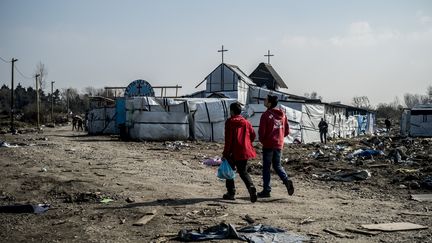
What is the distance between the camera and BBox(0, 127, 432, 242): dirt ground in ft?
16.2

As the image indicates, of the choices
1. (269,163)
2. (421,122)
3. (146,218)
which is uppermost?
(421,122)

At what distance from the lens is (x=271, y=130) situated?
693 centimetres

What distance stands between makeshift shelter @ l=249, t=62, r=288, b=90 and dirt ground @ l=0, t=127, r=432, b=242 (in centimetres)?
3894

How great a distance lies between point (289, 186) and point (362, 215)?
1407 mm

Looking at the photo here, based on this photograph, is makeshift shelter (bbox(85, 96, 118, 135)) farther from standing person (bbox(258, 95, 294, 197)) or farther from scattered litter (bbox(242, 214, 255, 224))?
scattered litter (bbox(242, 214, 255, 224))

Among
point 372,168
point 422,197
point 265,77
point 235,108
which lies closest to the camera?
point 235,108

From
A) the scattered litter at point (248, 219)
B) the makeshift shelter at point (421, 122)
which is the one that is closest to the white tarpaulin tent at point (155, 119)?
the scattered litter at point (248, 219)

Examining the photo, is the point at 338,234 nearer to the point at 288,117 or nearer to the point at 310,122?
the point at 288,117

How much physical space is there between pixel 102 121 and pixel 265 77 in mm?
25865

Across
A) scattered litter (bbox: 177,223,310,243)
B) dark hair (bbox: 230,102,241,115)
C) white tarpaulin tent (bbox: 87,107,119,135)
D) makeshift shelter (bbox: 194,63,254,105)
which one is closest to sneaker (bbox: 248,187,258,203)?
dark hair (bbox: 230,102,241,115)

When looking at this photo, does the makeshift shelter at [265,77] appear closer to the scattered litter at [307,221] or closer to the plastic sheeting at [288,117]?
the plastic sheeting at [288,117]

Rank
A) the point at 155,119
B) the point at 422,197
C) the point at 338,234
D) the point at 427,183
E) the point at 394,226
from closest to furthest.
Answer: the point at 338,234
the point at 394,226
the point at 422,197
the point at 427,183
the point at 155,119


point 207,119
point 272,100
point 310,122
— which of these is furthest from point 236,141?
point 310,122

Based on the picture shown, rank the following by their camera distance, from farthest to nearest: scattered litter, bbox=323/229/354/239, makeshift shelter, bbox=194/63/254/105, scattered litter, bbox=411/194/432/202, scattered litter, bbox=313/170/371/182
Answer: makeshift shelter, bbox=194/63/254/105, scattered litter, bbox=313/170/371/182, scattered litter, bbox=411/194/432/202, scattered litter, bbox=323/229/354/239
